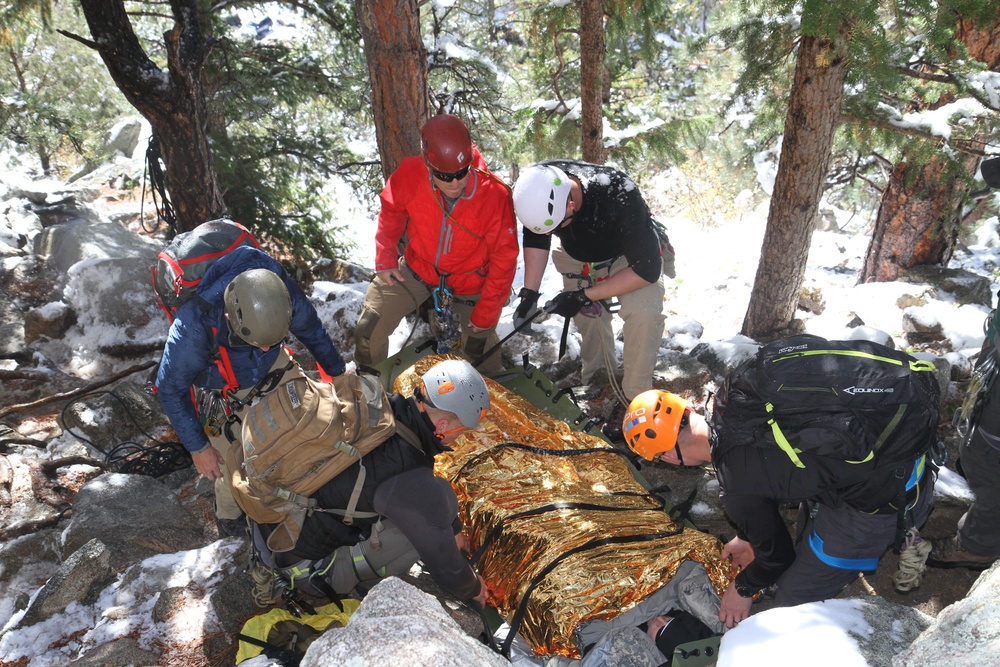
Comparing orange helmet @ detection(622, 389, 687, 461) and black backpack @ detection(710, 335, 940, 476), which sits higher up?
black backpack @ detection(710, 335, 940, 476)

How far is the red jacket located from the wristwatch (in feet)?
8.34

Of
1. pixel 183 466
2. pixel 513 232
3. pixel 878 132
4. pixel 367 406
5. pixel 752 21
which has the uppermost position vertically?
pixel 752 21

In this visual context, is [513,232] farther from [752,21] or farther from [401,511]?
[752,21]

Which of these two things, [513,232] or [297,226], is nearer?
[513,232]

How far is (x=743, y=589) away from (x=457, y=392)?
60.8 inches

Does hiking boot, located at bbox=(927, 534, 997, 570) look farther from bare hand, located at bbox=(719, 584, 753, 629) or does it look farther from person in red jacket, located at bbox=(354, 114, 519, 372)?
person in red jacket, located at bbox=(354, 114, 519, 372)

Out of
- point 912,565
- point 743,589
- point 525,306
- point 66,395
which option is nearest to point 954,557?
point 912,565

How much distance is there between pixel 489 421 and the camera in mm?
3965

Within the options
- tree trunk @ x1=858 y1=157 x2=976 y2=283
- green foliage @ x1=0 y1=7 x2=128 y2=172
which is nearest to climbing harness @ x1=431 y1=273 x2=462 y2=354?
tree trunk @ x1=858 y1=157 x2=976 y2=283

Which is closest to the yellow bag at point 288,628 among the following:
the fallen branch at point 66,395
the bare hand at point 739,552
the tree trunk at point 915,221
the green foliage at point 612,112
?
the bare hand at point 739,552

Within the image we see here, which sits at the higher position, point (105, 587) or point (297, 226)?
point (297, 226)

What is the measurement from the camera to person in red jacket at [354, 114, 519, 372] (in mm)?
4137

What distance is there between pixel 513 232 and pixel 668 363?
79.4 inches

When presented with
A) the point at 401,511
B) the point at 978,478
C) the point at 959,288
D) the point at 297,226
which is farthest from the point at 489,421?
the point at 959,288
